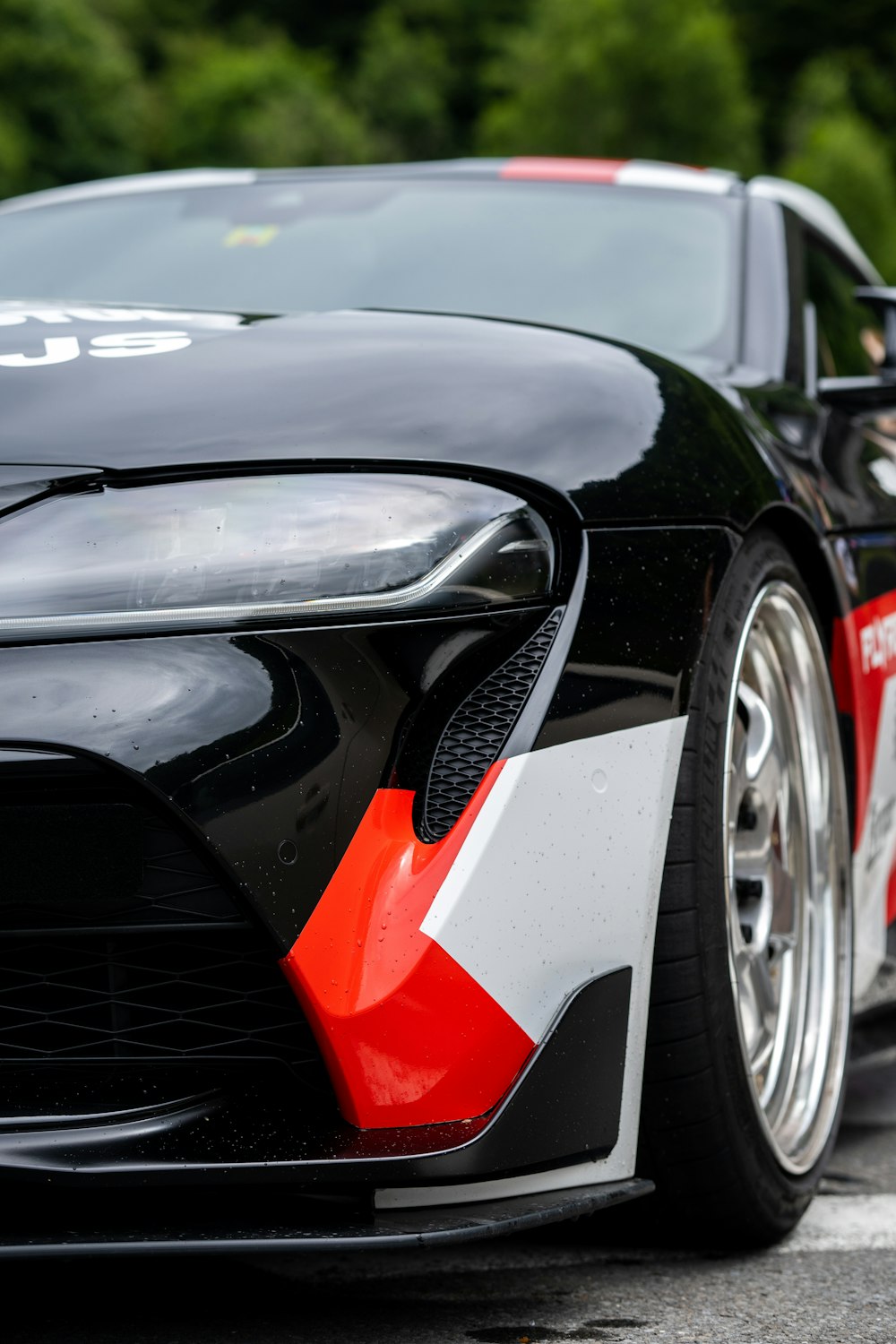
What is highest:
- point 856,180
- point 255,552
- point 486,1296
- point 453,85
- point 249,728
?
point 453,85

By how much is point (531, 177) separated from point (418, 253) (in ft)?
1.38

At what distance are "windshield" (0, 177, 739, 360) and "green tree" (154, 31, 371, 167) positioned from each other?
2283 inches

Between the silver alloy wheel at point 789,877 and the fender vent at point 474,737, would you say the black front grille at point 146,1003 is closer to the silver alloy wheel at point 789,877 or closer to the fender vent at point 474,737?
the fender vent at point 474,737

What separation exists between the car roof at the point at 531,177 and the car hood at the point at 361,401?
130cm

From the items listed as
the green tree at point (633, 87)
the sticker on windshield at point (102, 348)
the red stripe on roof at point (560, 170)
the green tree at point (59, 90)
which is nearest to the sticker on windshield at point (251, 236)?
the red stripe on roof at point (560, 170)

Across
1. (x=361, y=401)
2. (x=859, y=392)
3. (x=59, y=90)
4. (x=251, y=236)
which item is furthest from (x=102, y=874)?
(x=59, y=90)

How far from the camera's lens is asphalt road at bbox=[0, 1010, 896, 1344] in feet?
5.45

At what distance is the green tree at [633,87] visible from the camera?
2243 inches

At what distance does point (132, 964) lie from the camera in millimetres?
1543

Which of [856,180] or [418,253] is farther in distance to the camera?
[856,180]

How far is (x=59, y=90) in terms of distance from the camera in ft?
182

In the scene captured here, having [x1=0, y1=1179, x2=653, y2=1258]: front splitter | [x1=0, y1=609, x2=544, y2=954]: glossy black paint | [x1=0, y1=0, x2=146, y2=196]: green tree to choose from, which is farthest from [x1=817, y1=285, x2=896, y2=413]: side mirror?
[x1=0, y1=0, x2=146, y2=196]: green tree

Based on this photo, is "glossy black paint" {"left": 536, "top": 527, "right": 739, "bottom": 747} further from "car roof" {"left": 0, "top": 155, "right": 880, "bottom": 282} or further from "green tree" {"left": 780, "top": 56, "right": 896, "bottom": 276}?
"green tree" {"left": 780, "top": 56, "right": 896, "bottom": 276}

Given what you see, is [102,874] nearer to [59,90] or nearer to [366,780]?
[366,780]
